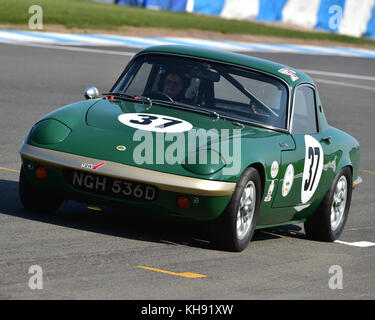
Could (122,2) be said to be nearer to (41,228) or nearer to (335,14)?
(335,14)

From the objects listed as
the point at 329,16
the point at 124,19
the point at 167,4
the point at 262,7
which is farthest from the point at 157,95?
the point at 329,16

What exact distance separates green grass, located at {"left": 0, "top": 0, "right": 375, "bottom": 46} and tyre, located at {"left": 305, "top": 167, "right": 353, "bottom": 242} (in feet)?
60.4

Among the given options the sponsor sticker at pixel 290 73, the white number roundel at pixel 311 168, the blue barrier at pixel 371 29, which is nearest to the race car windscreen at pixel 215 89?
the sponsor sticker at pixel 290 73

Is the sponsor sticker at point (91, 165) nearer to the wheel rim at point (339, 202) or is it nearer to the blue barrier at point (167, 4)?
the wheel rim at point (339, 202)

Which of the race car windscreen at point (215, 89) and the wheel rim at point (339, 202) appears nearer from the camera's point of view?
the race car windscreen at point (215, 89)

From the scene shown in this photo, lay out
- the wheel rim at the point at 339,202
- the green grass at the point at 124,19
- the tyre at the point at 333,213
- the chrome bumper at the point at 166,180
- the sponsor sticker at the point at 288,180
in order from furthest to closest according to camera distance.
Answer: the green grass at the point at 124,19, the wheel rim at the point at 339,202, the tyre at the point at 333,213, the sponsor sticker at the point at 288,180, the chrome bumper at the point at 166,180

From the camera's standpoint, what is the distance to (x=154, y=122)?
267 inches

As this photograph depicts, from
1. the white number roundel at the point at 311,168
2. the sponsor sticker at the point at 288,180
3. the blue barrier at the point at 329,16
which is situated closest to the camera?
the sponsor sticker at the point at 288,180

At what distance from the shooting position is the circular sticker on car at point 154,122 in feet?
22.0

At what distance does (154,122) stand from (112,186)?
2.16 feet

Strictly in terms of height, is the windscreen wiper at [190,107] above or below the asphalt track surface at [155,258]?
above

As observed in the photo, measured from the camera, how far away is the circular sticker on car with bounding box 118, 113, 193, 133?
670 cm
